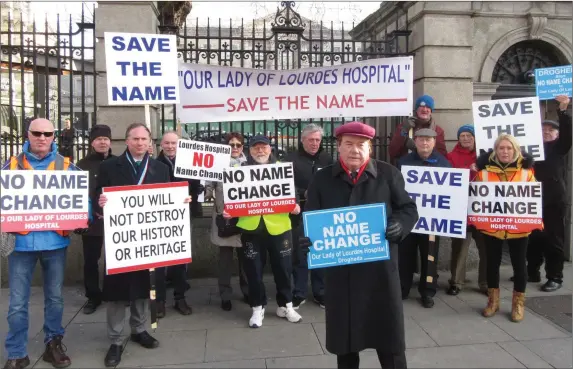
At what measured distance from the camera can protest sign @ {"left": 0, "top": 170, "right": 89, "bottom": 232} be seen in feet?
12.8

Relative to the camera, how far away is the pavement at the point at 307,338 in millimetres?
4180

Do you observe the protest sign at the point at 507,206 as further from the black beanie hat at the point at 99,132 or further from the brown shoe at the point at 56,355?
the brown shoe at the point at 56,355

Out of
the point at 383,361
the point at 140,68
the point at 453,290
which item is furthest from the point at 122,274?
the point at 453,290

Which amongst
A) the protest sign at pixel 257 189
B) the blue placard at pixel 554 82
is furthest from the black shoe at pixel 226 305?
the blue placard at pixel 554 82

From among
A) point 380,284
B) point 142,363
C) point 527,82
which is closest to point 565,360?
point 380,284

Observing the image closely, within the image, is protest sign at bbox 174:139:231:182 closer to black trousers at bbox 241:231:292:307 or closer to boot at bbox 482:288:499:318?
black trousers at bbox 241:231:292:307

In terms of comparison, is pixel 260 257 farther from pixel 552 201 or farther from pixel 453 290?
pixel 552 201

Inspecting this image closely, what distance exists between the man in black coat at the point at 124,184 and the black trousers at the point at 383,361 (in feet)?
6.31

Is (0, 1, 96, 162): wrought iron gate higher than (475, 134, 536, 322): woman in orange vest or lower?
higher

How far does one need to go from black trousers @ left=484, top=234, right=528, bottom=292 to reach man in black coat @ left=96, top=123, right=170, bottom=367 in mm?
3661

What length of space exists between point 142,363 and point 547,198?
210 inches

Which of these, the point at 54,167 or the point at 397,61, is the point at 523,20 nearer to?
the point at 397,61

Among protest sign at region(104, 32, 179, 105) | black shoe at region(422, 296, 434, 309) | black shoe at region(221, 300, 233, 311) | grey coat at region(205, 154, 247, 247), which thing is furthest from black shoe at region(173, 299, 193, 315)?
black shoe at region(422, 296, 434, 309)

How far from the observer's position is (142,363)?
4176mm
